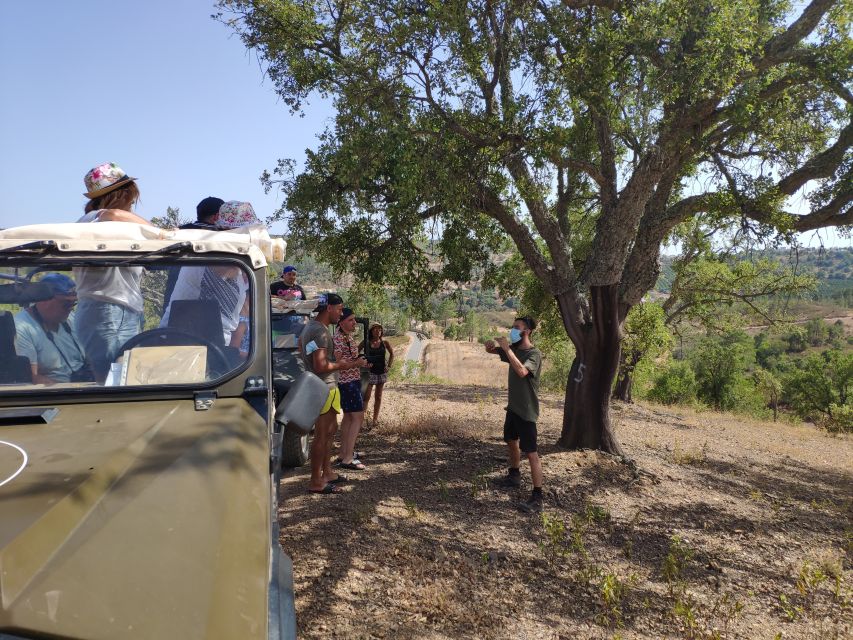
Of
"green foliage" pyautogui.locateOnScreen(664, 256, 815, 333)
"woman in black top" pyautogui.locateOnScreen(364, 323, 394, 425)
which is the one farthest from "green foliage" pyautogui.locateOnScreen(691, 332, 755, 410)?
"woman in black top" pyautogui.locateOnScreen(364, 323, 394, 425)

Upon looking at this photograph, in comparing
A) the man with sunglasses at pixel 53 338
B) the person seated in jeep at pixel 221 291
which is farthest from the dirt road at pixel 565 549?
the man with sunglasses at pixel 53 338

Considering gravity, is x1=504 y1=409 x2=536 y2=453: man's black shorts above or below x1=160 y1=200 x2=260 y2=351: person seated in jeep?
below

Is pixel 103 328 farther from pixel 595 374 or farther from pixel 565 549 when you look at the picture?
pixel 595 374

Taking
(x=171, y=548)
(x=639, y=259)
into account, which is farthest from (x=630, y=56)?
(x=171, y=548)

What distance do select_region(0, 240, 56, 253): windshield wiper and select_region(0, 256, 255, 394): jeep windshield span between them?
0.10 feet

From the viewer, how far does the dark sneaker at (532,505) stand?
6176 mm

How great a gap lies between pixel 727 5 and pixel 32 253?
6071 millimetres

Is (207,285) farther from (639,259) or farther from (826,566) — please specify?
(639,259)

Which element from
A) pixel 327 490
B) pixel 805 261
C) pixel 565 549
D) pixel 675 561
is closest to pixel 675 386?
pixel 805 261

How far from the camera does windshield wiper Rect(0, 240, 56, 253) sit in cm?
293

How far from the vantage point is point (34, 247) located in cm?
296

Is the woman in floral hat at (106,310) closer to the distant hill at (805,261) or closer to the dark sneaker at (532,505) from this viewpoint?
the dark sneaker at (532,505)

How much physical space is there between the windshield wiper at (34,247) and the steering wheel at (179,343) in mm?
600

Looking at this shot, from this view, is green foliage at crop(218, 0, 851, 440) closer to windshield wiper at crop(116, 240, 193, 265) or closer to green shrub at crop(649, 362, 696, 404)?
windshield wiper at crop(116, 240, 193, 265)
